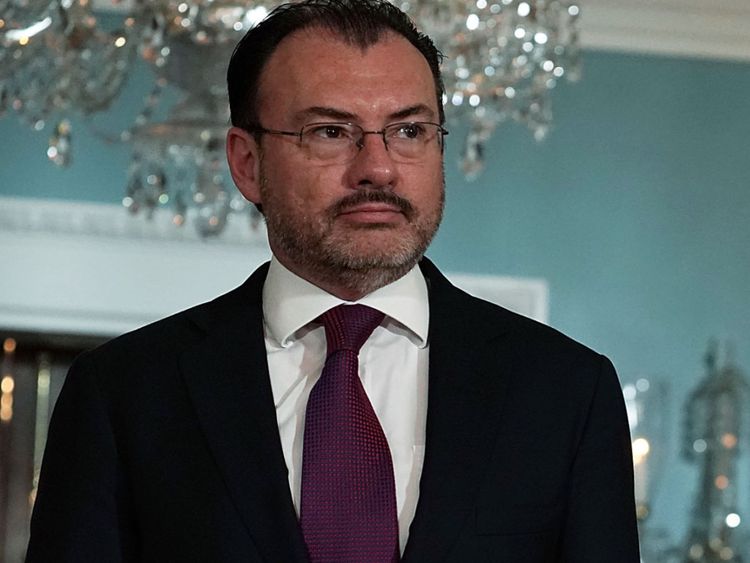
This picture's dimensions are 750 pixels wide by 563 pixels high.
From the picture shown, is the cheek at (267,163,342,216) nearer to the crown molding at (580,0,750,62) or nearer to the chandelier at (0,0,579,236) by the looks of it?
the chandelier at (0,0,579,236)

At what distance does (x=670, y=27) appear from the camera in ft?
15.7

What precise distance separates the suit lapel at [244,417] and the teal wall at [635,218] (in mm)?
2847

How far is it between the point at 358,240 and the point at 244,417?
0.20 metres

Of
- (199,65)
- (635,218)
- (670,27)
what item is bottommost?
(635,218)

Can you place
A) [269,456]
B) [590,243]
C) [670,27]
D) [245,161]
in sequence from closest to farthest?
[269,456] < [245,161] < [590,243] < [670,27]

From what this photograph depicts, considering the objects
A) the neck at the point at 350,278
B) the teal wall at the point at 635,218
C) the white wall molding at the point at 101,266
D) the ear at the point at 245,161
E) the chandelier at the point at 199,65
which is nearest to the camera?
the neck at the point at 350,278

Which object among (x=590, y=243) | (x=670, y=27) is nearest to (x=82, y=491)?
(x=590, y=243)

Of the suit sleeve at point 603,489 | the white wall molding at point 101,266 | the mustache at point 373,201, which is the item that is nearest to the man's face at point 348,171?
the mustache at point 373,201

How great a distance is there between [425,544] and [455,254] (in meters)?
3.05

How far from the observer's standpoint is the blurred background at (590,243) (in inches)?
174

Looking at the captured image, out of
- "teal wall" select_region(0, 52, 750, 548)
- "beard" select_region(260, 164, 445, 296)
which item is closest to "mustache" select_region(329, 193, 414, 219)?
"beard" select_region(260, 164, 445, 296)

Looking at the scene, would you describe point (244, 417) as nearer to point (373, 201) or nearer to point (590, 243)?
point (373, 201)

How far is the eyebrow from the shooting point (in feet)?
5.48

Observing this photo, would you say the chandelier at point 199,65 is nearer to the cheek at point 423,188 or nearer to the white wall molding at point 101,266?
the white wall molding at point 101,266
